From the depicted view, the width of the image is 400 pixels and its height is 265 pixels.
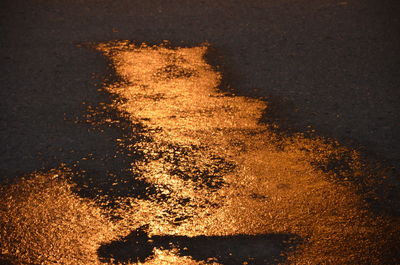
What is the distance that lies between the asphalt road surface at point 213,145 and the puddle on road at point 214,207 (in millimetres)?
14

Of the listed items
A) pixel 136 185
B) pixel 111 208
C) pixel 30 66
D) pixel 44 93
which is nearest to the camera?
pixel 111 208

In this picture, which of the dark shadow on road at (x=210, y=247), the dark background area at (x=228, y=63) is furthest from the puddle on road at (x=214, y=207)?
the dark background area at (x=228, y=63)

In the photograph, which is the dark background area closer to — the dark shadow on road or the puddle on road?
the puddle on road

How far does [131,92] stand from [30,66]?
170cm

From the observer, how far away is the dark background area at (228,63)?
17.3 ft

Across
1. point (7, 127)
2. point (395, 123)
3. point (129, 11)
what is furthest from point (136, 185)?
point (129, 11)

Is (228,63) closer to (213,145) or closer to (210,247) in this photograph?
(213,145)

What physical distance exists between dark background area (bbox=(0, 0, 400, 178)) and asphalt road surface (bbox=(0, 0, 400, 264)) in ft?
0.09

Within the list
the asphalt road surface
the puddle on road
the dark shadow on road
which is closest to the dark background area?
the asphalt road surface

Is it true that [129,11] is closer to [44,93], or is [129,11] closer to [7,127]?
[44,93]

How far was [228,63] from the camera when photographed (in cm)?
725

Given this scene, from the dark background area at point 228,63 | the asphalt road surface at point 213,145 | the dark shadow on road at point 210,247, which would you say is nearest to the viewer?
the dark shadow on road at point 210,247

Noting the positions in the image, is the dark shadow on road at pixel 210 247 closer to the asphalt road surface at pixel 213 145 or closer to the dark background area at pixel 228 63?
the asphalt road surface at pixel 213 145

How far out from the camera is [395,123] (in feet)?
18.1
